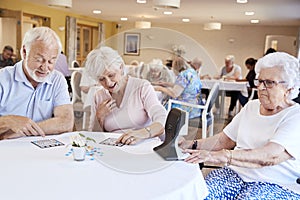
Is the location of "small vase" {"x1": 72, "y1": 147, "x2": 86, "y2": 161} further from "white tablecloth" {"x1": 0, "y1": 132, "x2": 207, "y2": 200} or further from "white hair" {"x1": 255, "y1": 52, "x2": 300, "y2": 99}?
"white hair" {"x1": 255, "y1": 52, "x2": 300, "y2": 99}

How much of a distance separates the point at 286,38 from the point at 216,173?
1014cm

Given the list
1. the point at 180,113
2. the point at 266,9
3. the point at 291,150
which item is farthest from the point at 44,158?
the point at 266,9

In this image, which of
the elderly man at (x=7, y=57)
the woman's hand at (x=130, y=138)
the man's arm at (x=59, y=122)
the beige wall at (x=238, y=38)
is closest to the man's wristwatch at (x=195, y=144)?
the woman's hand at (x=130, y=138)

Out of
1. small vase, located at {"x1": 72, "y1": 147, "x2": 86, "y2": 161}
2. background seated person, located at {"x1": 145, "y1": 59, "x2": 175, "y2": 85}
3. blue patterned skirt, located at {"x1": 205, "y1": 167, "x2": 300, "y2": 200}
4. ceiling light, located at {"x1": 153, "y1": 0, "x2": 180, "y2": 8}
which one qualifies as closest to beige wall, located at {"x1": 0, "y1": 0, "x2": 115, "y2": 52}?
ceiling light, located at {"x1": 153, "y1": 0, "x2": 180, "y2": 8}

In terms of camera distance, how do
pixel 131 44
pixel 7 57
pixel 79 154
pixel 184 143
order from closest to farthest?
1. pixel 79 154
2. pixel 184 143
3. pixel 131 44
4. pixel 7 57

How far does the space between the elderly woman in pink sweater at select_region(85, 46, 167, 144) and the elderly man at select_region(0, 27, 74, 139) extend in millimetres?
212

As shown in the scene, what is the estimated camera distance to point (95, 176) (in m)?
1.23

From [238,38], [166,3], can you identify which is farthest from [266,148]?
[238,38]

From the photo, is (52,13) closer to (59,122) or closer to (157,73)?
(59,122)

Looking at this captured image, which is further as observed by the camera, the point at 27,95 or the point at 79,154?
the point at 27,95

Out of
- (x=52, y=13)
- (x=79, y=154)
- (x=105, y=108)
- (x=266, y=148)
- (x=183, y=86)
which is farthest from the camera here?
(x=52, y=13)

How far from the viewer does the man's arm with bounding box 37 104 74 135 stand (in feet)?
6.02

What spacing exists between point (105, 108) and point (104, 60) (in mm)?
342

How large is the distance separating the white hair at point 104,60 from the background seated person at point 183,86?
0.27 meters
